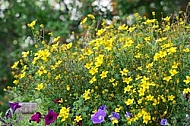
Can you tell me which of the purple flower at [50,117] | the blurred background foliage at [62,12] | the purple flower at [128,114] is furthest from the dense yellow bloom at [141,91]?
the blurred background foliage at [62,12]

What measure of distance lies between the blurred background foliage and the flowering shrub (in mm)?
3066

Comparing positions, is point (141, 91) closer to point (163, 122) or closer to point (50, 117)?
point (163, 122)

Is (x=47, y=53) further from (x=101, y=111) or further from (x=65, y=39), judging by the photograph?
(x=65, y=39)

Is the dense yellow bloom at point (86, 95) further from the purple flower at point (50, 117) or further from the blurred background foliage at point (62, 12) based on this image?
the blurred background foliage at point (62, 12)

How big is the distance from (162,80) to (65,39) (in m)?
3.43

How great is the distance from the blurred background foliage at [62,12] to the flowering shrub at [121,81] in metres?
3.07

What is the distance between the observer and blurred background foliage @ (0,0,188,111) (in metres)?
5.32

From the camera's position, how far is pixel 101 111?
1875mm

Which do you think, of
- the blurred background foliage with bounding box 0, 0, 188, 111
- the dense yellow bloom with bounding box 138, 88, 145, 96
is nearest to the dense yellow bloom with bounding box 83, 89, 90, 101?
the dense yellow bloom with bounding box 138, 88, 145, 96

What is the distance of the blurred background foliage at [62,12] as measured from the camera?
17.5 feet

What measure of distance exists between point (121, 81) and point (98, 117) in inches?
9.0

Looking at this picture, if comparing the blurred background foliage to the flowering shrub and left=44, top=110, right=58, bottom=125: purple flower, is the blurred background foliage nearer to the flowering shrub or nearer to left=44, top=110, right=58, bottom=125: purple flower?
the flowering shrub

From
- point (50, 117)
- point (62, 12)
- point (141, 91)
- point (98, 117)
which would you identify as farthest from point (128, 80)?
point (62, 12)

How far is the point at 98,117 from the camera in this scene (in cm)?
187
